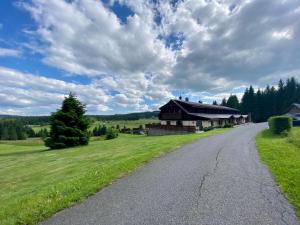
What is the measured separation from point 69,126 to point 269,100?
83777 millimetres

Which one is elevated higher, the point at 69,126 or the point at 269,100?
the point at 269,100

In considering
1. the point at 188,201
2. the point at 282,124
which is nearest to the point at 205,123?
the point at 282,124

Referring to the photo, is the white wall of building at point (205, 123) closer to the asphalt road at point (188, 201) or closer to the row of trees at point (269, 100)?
the asphalt road at point (188, 201)

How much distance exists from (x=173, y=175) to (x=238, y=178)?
2.23 metres

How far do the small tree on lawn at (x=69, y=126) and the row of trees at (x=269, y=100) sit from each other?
249 ft

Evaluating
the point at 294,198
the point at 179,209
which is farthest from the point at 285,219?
the point at 179,209

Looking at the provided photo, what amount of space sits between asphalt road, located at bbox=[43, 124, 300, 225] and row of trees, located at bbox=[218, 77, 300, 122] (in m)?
86.7

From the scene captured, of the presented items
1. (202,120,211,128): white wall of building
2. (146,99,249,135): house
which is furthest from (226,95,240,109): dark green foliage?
(202,120,211,128): white wall of building

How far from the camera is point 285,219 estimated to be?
168 inches

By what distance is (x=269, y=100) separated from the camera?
85.0m

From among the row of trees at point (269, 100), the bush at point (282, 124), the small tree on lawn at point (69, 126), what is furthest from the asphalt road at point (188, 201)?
the row of trees at point (269, 100)

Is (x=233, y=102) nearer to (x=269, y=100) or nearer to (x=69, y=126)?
(x=269, y=100)

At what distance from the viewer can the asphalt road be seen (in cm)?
438

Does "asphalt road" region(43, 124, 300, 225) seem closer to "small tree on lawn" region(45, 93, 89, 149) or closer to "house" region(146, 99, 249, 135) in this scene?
"small tree on lawn" region(45, 93, 89, 149)
